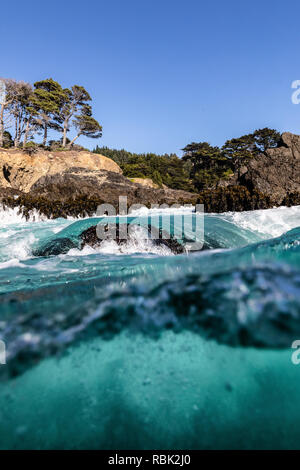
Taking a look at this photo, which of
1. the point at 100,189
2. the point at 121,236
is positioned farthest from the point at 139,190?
the point at 121,236

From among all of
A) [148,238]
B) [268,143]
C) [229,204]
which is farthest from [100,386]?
[268,143]

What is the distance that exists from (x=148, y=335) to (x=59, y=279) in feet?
4.26

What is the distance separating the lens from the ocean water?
1029mm

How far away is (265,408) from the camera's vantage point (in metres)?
1.09

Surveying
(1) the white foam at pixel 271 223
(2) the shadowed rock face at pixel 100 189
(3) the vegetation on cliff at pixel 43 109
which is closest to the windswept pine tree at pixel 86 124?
(3) the vegetation on cliff at pixel 43 109

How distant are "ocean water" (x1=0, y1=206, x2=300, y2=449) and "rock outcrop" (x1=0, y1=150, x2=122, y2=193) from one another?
19.8 meters


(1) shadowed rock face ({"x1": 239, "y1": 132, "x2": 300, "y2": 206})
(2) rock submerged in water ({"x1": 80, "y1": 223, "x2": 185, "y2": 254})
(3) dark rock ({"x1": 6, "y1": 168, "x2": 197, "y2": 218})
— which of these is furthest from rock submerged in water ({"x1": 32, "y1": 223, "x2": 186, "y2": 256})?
(1) shadowed rock face ({"x1": 239, "y1": 132, "x2": 300, "y2": 206})

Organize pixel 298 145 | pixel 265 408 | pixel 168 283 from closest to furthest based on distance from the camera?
1. pixel 265 408
2. pixel 168 283
3. pixel 298 145

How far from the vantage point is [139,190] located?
1452cm

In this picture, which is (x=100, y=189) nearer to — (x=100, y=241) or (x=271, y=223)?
(x=271, y=223)

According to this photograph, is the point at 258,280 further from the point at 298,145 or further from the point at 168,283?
the point at 298,145

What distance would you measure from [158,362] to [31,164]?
23594 mm

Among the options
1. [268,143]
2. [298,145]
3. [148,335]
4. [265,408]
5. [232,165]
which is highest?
[268,143]

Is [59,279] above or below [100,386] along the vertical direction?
above
